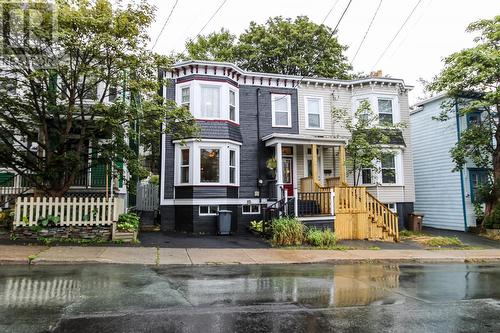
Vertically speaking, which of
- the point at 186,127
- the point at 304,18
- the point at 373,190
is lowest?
the point at 373,190

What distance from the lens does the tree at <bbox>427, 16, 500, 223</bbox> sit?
16.8m

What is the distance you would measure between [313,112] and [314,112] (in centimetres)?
6

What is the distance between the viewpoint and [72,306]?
5.48 metres

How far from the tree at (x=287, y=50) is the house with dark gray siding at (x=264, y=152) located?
9.78 metres

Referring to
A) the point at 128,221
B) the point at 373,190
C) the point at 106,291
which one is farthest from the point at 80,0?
the point at 373,190

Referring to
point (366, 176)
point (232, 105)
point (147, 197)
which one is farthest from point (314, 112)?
point (147, 197)

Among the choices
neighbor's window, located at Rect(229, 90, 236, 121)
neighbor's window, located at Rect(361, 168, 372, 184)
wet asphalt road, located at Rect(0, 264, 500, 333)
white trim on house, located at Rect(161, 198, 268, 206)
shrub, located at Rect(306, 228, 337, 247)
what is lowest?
wet asphalt road, located at Rect(0, 264, 500, 333)

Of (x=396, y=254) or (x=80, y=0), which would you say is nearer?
(x=80, y=0)

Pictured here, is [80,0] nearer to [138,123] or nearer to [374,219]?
[138,123]

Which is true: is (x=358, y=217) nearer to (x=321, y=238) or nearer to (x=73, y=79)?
(x=321, y=238)

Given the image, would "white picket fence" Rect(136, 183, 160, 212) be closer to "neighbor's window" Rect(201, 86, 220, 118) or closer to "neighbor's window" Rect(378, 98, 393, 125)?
"neighbor's window" Rect(201, 86, 220, 118)

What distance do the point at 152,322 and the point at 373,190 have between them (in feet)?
53.4

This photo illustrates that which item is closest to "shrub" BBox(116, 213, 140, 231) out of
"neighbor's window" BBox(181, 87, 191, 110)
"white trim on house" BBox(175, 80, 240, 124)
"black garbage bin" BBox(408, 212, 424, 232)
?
"white trim on house" BBox(175, 80, 240, 124)

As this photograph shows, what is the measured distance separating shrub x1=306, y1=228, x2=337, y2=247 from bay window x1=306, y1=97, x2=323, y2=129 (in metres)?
7.02
